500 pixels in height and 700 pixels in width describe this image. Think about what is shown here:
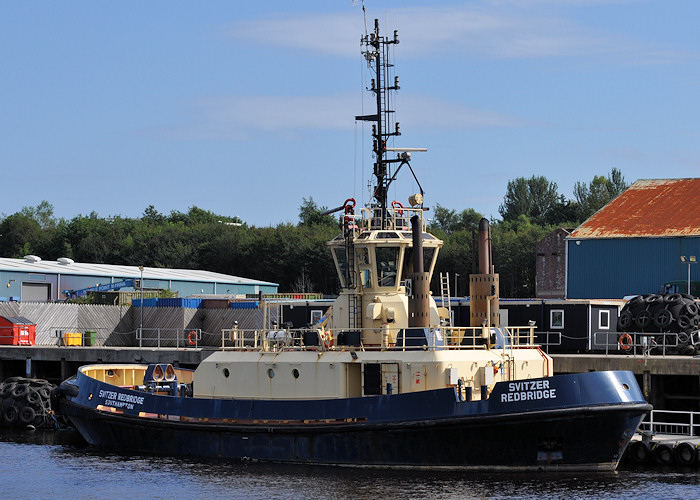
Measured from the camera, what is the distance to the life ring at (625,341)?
29000 mm

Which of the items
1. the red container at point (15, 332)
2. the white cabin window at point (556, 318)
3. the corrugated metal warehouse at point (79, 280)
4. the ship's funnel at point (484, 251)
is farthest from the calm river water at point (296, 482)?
the corrugated metal warehouse at point (79, 280)

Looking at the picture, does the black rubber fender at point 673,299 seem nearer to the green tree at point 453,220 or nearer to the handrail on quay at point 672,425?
the handrail on quay at point 672,425

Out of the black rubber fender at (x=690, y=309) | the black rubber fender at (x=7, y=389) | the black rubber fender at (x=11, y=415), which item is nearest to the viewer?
the black rubber fender at (x=11, y=415)

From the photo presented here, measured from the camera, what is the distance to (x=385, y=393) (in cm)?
2156

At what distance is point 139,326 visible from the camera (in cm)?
4181

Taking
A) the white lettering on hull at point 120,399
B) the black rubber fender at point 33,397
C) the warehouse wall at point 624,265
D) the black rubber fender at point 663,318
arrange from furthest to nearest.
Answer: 1. the warehouse wall at point 624,265
2. the black rubber fender at point 663,318
3. the black rubber fender at point 33,397
4. the white lettering on hull at point 120,399

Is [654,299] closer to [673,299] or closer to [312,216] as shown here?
[673,299]

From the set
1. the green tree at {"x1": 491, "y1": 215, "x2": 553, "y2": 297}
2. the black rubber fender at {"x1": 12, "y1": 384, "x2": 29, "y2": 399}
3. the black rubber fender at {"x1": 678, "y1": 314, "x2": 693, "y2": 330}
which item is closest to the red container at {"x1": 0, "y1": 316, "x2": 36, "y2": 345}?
the black rubber fender at {"x1": 12, "y1": 384, "x2": 29, "y2": 399}

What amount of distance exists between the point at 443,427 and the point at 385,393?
1.62 metres

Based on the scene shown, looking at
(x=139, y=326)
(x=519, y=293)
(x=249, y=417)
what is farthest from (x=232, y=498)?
(x=519, y=293)

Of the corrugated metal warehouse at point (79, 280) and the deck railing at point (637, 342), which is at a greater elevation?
the corrugated metal warehouse at point (79, 280)

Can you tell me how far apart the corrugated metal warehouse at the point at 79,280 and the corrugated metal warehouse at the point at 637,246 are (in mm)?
21447

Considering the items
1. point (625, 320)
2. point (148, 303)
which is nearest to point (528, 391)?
point (625, 320)

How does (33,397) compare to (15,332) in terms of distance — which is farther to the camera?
(15,332)
